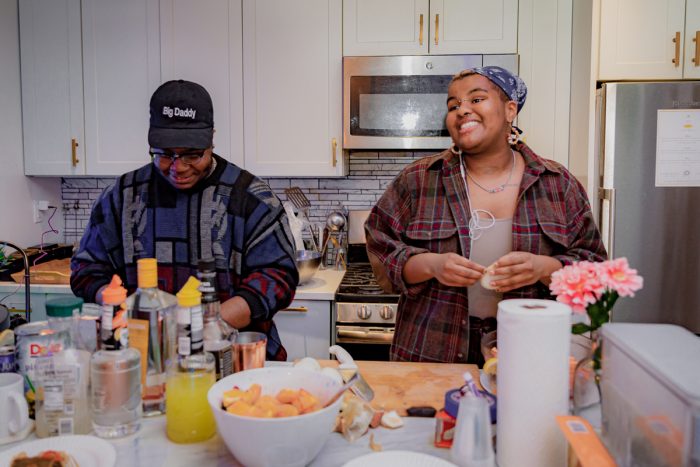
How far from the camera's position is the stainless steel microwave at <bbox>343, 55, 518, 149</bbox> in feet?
9.05

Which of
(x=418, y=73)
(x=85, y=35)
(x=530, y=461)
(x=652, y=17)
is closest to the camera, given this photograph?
(x=530, y=461)

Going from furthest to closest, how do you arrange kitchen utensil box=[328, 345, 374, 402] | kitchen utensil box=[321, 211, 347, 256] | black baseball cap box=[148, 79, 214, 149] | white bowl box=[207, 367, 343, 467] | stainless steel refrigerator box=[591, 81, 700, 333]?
kitchen utensil box=[321, 211, 347, 256] → stainless steel refrigerator box=[591, 81, 700, 333] → black baseball cap box=[148, 79, 214, 149] → kitchen utensil box=[328, 345, 374, 402] → white bowl box=[207, 367, 343, 467]

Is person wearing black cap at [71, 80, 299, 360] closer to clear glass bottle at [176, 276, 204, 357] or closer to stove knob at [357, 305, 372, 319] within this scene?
clear glass bottle at [176, 276, 204, 357]

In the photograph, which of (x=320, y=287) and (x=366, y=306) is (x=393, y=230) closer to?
(x=366, y=306)

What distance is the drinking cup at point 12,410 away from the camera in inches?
39.8

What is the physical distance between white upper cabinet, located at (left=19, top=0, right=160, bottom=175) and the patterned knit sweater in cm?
142

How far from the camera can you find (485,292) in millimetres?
1701

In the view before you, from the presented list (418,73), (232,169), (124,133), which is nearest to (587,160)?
(418,73)

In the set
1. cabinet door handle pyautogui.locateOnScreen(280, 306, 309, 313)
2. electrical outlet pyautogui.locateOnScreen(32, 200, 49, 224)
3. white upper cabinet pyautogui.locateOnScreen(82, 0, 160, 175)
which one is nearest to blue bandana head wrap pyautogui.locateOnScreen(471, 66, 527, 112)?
cabinet door handle pyautogui.locateOnScreen(280, 306, 309, 313)

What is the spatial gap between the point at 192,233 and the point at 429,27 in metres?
1.73

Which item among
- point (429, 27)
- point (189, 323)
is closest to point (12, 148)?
point (429, 27)

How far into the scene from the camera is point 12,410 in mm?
1021

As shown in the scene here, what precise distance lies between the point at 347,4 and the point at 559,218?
169 centimetres

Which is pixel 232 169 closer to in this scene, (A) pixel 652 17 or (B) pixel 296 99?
(B) pixel 296 99
